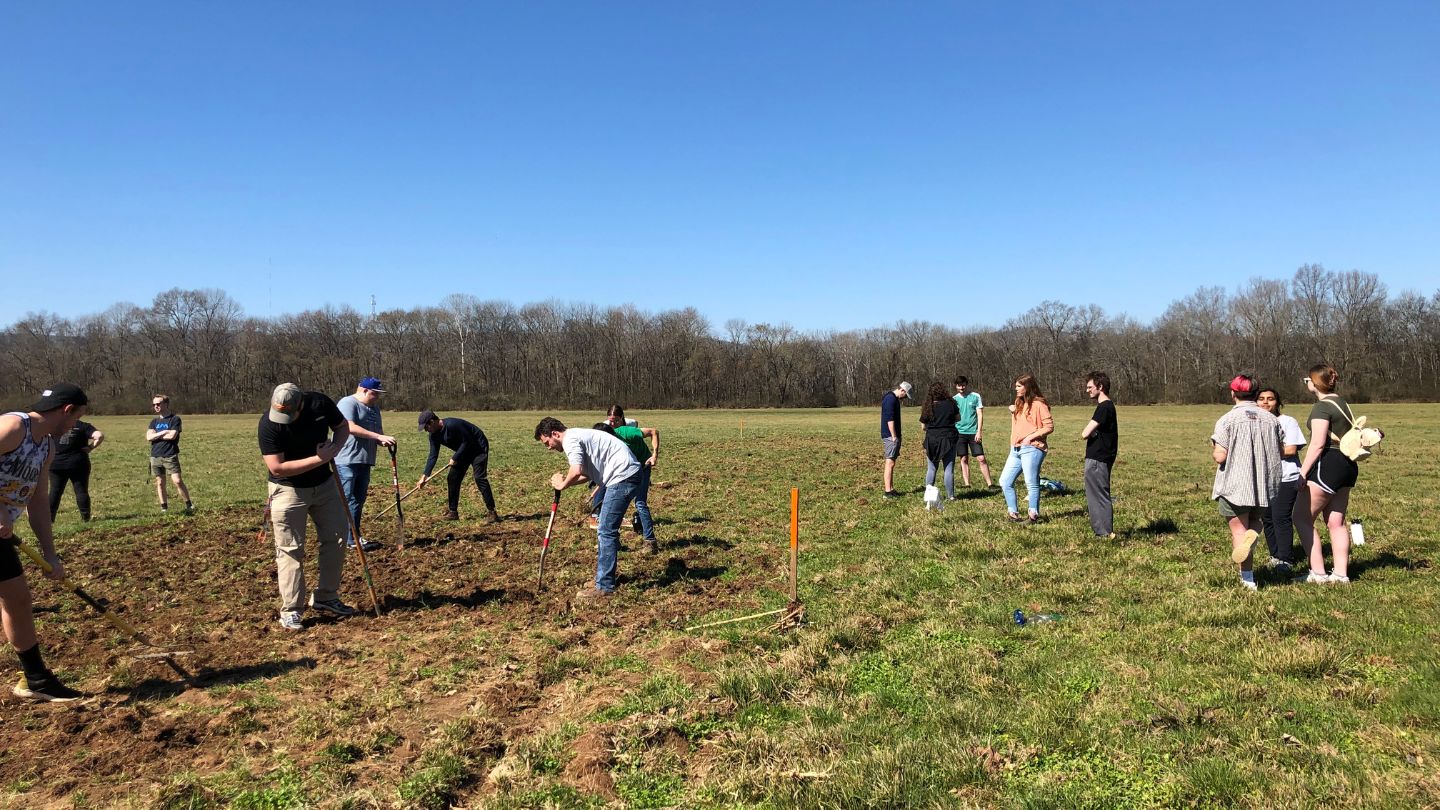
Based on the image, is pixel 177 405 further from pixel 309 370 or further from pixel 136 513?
pixel 136 513

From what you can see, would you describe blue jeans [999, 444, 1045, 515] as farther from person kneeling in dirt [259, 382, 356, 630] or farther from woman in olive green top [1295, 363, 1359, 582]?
person kneeling in dirt [259, 382, 356, 630]

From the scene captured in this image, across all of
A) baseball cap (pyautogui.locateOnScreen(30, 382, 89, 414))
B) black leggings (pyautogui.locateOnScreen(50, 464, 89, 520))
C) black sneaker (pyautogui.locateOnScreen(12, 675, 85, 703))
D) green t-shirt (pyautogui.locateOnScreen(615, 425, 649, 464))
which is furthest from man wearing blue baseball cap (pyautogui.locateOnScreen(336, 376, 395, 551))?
black leggings (pyautogui.locateOnScreen(50, 464, 89, 520))

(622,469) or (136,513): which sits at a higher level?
(622,469)

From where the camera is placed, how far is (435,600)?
8.07 metres

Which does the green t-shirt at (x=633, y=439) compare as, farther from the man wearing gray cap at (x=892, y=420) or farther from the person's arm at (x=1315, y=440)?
the person's arm at (x=1315, y=440)

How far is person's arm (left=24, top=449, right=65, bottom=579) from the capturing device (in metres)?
5.55

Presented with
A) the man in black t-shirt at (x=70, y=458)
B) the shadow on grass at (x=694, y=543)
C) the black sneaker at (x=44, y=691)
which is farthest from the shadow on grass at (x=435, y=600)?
the man in black t-shirt at (x=70, y=458)

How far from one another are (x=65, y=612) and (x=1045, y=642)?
9481 millimetres

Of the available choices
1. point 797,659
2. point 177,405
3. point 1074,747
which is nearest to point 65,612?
point 797,659

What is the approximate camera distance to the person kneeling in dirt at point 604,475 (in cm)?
781

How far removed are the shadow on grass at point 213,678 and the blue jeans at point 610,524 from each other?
9.27ft

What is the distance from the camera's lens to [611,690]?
18.0 feet

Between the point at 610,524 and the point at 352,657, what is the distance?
2678 millimetres

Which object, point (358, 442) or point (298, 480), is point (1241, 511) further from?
point (358, 442)
